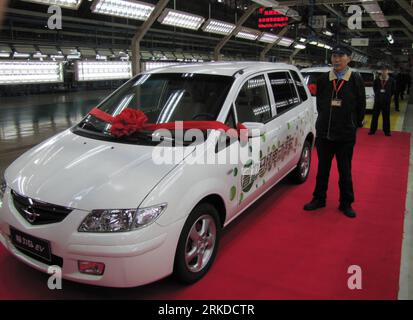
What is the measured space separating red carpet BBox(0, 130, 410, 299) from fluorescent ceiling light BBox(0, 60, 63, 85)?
7.97 metres

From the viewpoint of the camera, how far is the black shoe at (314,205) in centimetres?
442

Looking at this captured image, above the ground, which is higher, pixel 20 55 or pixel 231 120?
pixel 20 55

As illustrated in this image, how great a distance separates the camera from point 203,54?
19219 mm

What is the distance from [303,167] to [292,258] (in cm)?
227

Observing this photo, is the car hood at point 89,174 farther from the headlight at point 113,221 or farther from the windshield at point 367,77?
the windshield at point 367,77

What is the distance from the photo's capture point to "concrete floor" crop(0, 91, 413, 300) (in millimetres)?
3322

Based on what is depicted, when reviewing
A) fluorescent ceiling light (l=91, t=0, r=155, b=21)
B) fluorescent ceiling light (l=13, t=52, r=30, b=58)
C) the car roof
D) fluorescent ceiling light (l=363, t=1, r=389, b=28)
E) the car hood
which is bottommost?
the car hood

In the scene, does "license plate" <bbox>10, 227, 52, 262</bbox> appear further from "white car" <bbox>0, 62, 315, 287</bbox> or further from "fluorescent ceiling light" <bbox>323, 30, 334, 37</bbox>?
"fluorescent ceiling light" <bbox>323, 30, 334, 37</bbox>

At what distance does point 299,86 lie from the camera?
5031 mm

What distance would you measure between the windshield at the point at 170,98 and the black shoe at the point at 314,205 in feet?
6.36

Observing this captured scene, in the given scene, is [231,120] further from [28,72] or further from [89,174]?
[28,72]

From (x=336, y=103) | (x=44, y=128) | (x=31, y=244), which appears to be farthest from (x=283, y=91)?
(x=44, y=128)

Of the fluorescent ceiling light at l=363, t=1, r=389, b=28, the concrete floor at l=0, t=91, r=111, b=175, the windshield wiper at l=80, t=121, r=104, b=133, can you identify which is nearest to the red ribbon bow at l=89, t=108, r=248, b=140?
the windshield wiper at l=80, t=121, r=104, b=133

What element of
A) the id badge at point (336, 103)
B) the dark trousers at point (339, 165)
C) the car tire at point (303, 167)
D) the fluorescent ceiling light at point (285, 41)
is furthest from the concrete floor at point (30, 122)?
the fluorescent ceiling light at point (285, 41)
